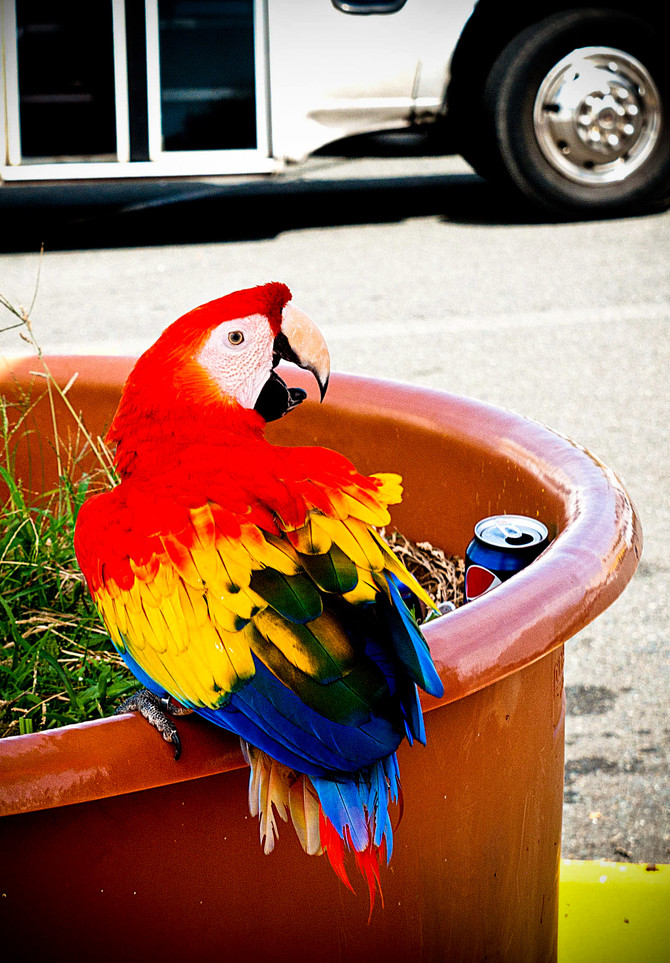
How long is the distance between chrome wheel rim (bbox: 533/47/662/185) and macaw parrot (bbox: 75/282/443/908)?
12.5 feet

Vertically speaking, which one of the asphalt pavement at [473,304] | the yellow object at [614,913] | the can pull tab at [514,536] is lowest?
the yellow object at [614,913]

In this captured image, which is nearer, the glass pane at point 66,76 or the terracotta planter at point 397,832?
the terracotta planter at point 397,832

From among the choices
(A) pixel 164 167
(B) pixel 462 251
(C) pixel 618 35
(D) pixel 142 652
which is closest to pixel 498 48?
(C) pixel 618 35

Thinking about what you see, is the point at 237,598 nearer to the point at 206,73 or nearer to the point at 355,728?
the point at 355,728

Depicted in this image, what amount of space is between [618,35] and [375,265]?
140 cm

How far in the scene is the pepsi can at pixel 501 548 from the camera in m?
1.06

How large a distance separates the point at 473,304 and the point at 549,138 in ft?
3.60

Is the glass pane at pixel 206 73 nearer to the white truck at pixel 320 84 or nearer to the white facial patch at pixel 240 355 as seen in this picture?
the white truck at pixel 320 84

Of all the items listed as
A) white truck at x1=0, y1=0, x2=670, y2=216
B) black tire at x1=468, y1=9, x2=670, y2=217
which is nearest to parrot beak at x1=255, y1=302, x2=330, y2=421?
white truck at x1=0, y1=0, x2=670, y2=216

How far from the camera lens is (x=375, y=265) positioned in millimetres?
4219

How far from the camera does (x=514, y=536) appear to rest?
1.08 m

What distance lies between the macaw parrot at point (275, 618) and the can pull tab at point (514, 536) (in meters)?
0.18

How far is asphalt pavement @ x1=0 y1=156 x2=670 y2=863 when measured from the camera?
5.98ft

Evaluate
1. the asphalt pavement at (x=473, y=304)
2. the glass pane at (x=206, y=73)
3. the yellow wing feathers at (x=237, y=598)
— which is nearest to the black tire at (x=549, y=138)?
the asphalt pavement at (x=473, y=304)
